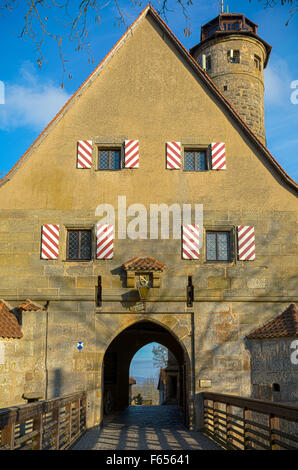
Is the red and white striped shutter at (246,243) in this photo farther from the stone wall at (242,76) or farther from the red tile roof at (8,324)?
the stone wall at (242,76)

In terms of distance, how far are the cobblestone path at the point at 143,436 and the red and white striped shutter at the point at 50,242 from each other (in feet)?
12.7

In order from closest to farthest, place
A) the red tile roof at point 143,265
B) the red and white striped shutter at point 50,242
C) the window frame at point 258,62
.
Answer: the red tile roof at point 143,265 → the red and white striped shutter at point 50,242 → the window frame at point 258,62

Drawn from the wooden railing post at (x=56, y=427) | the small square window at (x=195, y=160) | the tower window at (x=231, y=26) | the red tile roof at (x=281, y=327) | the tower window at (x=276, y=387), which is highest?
the tower window at (x=231, y=26)

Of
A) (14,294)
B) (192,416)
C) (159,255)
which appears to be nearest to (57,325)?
(14,294)

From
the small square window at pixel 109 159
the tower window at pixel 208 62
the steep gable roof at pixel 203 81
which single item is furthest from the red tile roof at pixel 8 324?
the tower window at pixel 208 62

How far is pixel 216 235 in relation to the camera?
12.7 metres

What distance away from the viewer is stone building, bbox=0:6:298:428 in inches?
472

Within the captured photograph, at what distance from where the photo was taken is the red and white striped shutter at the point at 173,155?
12.9m

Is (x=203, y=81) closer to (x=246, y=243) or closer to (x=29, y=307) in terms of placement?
(x=246, y=243)

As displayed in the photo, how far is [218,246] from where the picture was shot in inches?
500

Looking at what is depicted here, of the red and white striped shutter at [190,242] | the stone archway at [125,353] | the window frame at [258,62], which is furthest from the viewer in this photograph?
the window frame at [258,62]

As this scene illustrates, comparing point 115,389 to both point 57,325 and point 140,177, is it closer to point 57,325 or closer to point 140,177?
point 57,325

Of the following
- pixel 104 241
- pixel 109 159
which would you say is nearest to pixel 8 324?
pixel 104 241
